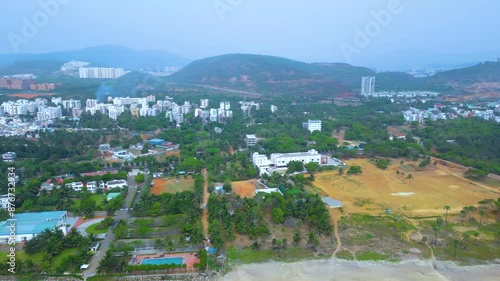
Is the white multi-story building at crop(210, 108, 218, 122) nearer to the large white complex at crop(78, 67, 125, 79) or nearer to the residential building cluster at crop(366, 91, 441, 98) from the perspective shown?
the residential building cluster at crop(366, 91, 441, 98)

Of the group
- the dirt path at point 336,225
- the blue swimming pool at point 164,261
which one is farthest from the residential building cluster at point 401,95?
the blue swimming pool at point 164,261

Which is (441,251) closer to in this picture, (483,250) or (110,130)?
(483,250)

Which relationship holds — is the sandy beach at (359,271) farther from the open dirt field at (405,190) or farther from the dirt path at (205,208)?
the open dirt field at (405,190)

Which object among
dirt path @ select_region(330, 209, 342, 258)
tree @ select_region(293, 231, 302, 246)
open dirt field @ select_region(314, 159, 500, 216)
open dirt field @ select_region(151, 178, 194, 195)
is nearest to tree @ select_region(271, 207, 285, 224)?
tree @ select_region(293, 231, 302, 246)

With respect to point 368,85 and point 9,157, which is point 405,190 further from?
point 368,85

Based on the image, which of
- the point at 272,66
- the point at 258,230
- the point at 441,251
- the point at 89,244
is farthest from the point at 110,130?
the point at 272,66

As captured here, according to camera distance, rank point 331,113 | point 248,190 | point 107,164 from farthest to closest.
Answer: point 331,113, point 107,164, point 248,190
